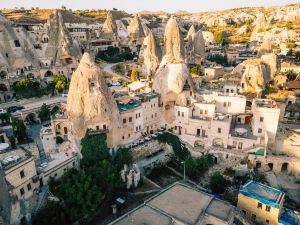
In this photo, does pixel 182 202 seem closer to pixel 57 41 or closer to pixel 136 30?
pixel 57 41

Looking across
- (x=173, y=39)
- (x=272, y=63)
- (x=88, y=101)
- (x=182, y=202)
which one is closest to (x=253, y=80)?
(x=272, y=63)

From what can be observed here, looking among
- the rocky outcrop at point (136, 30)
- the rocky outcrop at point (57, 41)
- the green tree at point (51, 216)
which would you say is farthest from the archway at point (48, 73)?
the rocky outcrop at point (136, 30)

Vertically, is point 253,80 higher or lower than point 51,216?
higher

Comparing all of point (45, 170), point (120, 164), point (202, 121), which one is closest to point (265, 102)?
point (202, 121)

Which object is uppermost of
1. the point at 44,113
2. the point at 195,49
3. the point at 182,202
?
the point at 195,49

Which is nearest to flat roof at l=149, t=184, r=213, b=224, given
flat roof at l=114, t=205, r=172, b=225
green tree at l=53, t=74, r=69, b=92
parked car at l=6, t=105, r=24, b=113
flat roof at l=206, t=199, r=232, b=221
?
flat roof at l=206, t=199, r=232, b=221

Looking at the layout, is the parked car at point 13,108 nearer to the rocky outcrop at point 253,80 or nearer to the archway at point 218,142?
the archway at point 218,142
